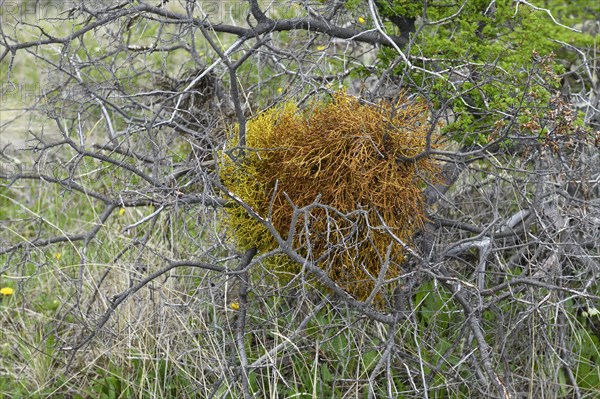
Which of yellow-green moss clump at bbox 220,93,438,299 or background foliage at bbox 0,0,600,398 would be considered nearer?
yellow-green moss clump at bbox 220,93,438,299

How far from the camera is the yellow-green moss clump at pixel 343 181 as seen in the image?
2.81m

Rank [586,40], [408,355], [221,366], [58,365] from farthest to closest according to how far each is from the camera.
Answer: [586,40] → [58,365] → [408,355] → [221,366]

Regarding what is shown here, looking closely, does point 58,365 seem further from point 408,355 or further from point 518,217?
point 518,217

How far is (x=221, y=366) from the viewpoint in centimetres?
305

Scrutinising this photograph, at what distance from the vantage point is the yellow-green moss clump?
9.23ft

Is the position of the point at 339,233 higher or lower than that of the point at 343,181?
lower

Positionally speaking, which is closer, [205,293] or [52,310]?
[205,293]

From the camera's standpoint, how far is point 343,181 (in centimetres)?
281

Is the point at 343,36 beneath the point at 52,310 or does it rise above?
above

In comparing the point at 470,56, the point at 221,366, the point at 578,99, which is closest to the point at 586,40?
the point at 578,99

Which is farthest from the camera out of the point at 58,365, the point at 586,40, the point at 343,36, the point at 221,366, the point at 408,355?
the point at 586,40

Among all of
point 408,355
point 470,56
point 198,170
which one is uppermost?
point 198,170

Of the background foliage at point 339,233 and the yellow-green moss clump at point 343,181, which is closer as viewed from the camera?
the yellow-green moss clump at point 343,181

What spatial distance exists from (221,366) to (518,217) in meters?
1.62
